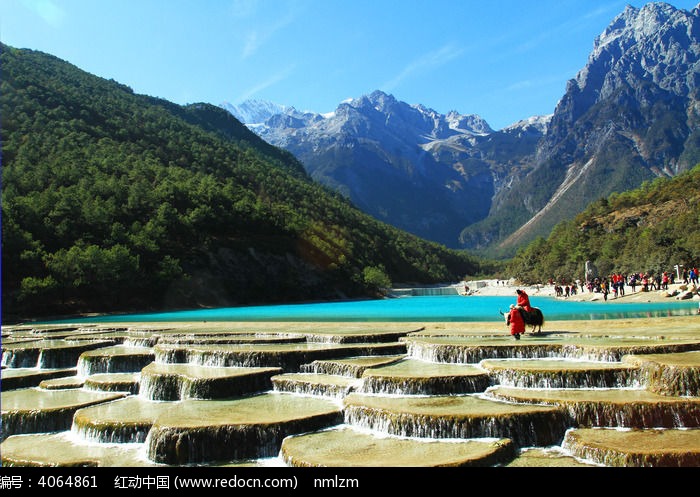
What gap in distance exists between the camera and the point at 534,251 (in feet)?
503

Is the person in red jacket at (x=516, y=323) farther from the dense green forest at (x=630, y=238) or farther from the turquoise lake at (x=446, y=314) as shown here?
the dense green forest at (x=630, y=238)

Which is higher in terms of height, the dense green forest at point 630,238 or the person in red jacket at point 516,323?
the dense green forest at point 630,238

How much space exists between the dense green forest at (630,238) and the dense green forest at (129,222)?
41.4m

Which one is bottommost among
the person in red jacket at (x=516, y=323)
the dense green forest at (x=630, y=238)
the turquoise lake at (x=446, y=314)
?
the turquoise lake at (x=446, y=314)

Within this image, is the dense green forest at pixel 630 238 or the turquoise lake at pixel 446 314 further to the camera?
the dense green forest at pixel 630 238

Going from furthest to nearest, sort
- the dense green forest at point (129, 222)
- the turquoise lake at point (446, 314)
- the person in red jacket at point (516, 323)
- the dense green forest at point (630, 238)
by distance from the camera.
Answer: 1. the dense green forest at point (630, 238)
2. the dense green forest at point (129, 222)
3. the turquoise lake at point (446, 314)
4. the person in red jacket at point (516, 323)

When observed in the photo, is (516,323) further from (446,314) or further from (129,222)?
(129,222)

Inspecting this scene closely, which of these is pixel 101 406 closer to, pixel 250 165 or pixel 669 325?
pixel 669 325

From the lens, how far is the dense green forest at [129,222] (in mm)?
64688

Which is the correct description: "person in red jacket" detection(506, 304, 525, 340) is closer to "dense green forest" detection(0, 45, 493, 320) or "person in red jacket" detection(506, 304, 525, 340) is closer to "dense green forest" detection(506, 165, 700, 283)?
"dense green forest" detection(0, 45, 493, 320)

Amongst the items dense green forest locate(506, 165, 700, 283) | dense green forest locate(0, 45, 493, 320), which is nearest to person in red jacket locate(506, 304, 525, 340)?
dense green forest locate(0, 45, 493, 320)

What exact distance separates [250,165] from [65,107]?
53.4 meters

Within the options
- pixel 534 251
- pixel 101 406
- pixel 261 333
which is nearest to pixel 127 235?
pixel 261 333

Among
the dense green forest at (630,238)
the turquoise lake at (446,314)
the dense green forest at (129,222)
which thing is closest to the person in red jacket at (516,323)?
the turquoise lake at (446,314)
